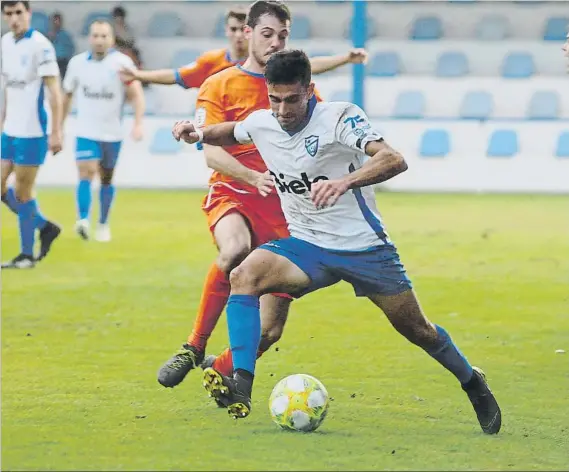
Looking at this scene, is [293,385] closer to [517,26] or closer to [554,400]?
[554,400]

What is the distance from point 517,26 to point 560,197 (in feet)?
20.8

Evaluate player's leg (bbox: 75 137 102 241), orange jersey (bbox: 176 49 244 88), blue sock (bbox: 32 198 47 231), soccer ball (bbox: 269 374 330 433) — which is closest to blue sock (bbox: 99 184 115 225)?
player's leg (bbox: 75 137 102 241)

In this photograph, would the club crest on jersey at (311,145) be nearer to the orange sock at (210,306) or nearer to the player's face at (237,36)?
the orange sock at (210,306)

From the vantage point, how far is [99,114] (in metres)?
13.7

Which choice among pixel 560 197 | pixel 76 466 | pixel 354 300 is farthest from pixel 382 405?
pixel 560 197

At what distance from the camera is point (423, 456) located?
5.05m

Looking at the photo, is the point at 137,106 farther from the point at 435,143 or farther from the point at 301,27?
the point at 301,27

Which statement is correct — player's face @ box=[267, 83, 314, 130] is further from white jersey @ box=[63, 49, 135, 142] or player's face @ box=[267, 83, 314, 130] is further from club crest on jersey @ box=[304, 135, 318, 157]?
white jersey @ box=[63, 49, 135, 142]

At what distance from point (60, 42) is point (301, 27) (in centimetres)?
456

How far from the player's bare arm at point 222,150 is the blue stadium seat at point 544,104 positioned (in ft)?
53.3

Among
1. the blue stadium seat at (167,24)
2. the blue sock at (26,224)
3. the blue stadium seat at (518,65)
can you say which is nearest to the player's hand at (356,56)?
the blue sock at (26,224)

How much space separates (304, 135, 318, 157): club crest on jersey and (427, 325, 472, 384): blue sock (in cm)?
91

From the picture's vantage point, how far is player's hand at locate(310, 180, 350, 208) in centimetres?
522

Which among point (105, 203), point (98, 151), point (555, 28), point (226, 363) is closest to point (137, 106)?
point (98, 151)
